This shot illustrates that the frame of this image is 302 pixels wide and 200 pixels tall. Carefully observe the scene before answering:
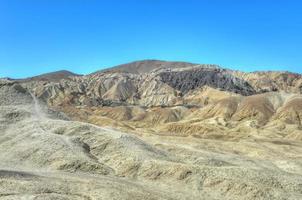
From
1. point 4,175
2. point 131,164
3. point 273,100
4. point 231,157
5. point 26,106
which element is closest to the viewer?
point 4,175

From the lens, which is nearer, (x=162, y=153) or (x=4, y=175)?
(x=4, y=175)

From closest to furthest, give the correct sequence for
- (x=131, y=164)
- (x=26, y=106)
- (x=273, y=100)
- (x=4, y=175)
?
(x=4, y=175) → (x=131, y=164) → (x=26, y=106) → (x=273, y=100)

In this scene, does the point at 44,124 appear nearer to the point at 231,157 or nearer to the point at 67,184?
the point at 231,157

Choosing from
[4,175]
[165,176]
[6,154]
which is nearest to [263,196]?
[165,176]

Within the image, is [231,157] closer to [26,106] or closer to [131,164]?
[131,164]

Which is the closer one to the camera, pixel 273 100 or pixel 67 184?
pixel 67 184

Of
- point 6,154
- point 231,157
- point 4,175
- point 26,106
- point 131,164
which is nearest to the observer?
point 4,175

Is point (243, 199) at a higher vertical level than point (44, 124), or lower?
lower

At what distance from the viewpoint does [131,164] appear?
52969 millimetres

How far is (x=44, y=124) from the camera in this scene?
69625mm

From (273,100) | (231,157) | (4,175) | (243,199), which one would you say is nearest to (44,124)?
(231,157)

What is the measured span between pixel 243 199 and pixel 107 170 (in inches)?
574

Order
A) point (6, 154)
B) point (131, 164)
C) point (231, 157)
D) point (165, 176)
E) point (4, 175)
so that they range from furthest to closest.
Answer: point (231, 157)
point (6, 154)
point (131, 164)
point (165, 176)
point (4, 175)

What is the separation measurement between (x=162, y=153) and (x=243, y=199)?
65.5ft
